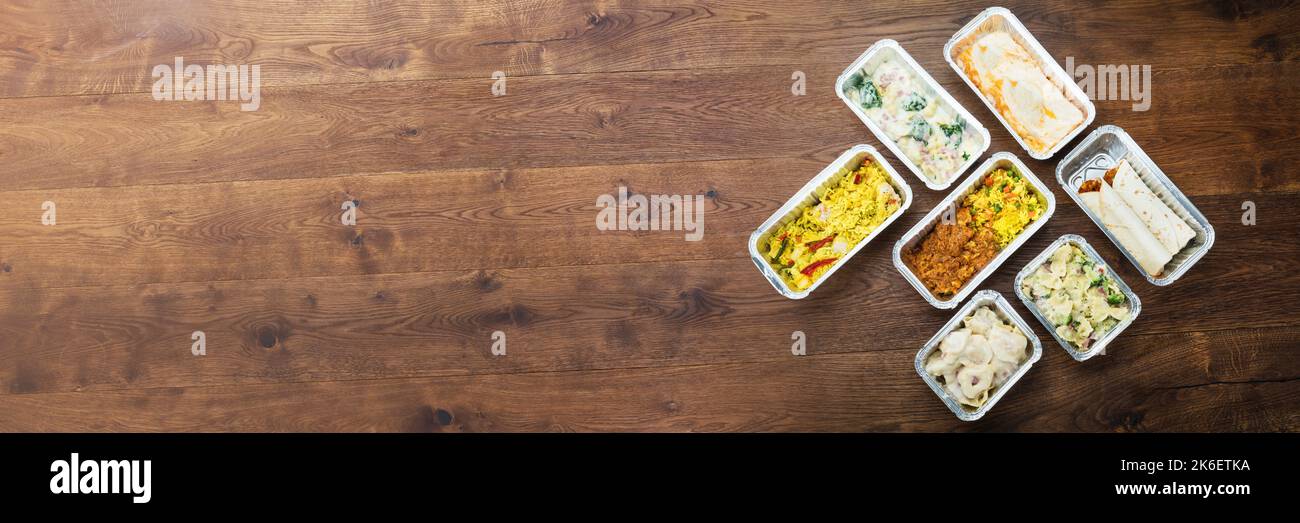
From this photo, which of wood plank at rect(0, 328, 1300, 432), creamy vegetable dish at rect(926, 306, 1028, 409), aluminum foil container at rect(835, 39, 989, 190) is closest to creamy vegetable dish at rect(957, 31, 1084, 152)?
aluminum foil container at rect(835, 39, 989, 190)

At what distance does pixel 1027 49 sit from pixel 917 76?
40 cm

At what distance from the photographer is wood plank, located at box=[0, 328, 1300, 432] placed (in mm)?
2678

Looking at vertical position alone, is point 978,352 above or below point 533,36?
below

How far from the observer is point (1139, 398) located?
2684 mm

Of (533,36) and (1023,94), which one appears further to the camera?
(533,36)

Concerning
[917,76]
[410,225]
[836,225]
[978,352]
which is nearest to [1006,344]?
[978,352]

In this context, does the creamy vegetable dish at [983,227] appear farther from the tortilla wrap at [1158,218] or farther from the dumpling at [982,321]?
the tortilla wrap at [1158,218]

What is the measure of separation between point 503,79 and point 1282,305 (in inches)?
113

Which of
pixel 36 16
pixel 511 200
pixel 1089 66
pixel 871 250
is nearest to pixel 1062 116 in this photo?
pixel 1089 66

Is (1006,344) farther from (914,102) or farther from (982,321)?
(914,102)

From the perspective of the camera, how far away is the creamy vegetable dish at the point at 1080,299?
255cm

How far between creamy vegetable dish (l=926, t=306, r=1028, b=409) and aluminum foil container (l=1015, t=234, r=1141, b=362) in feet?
0.32

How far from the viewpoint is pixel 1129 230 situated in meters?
2.56

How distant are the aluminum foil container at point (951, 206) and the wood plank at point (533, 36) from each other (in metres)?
0.50
